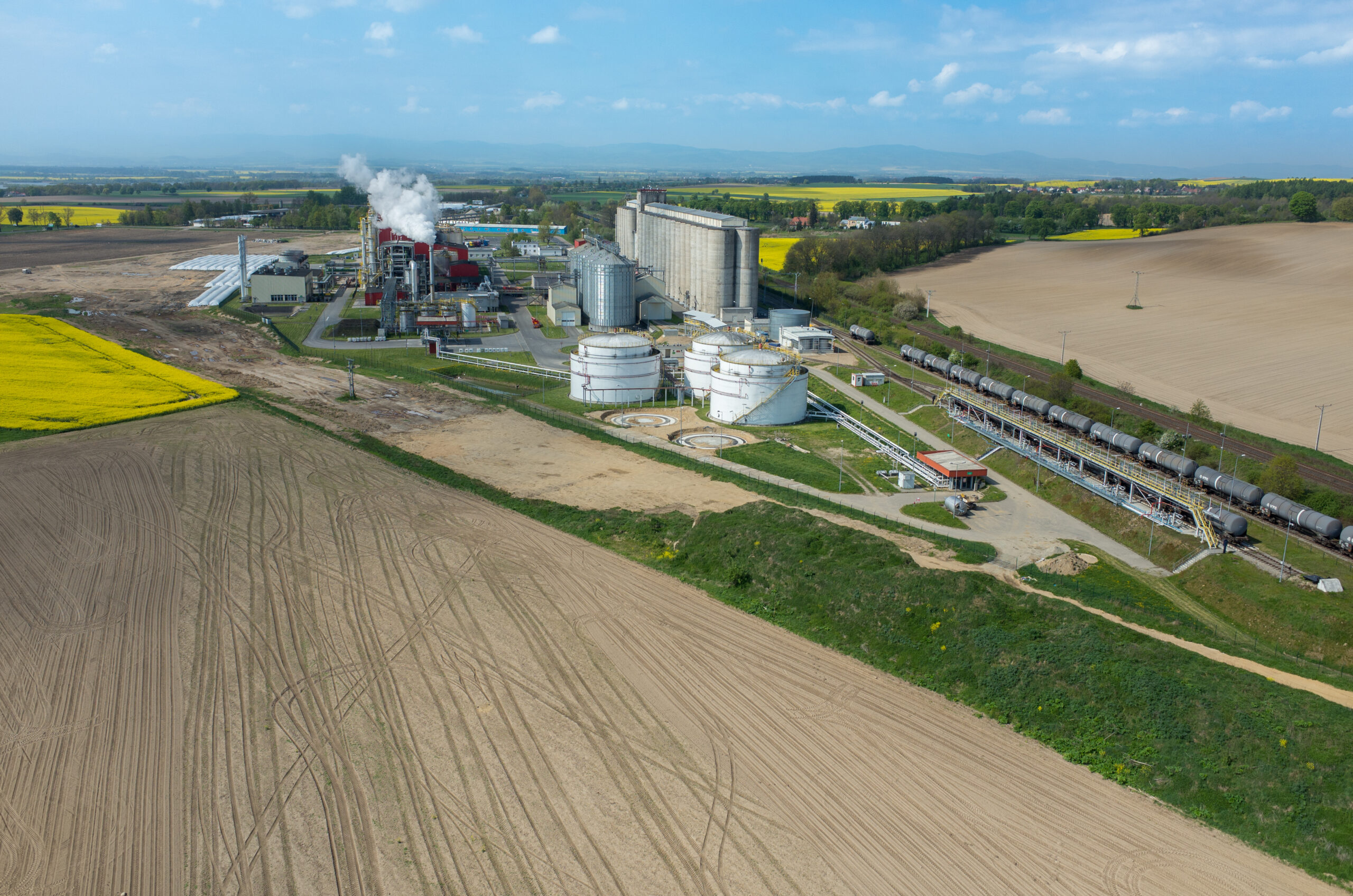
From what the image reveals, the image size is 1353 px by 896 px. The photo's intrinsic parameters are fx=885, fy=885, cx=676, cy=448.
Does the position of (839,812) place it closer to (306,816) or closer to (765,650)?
(765,650)

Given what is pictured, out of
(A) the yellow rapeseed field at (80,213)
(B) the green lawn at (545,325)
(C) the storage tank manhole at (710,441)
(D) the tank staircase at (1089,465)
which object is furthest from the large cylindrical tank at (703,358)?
(A) the yellow rapeseed field at (80,213)

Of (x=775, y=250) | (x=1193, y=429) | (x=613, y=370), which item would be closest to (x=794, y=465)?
(x=613, y=370)

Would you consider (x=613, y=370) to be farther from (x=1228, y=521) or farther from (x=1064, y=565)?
(x=1228, y=521)

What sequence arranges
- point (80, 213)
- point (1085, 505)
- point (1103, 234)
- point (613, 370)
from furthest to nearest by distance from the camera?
point (80, 213) → point (1103, 234) → point (613, 370) → point (1085, 505)

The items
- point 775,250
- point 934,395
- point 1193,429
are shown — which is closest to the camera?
point 1193,429

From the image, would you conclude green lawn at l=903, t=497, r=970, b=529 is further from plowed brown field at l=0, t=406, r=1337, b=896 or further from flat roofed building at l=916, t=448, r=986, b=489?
plowed brown field at l=0, t=406, r=1337, b=896

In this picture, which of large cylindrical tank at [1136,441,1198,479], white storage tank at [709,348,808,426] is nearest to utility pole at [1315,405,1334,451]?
large cylindrical tank at [1136,441,1198,479]

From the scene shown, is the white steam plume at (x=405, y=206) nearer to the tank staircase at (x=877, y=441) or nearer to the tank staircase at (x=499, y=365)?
the tank staircase at (x=499, y=365)

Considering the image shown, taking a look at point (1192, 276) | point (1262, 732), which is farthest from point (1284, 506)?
point (1192, 276)
